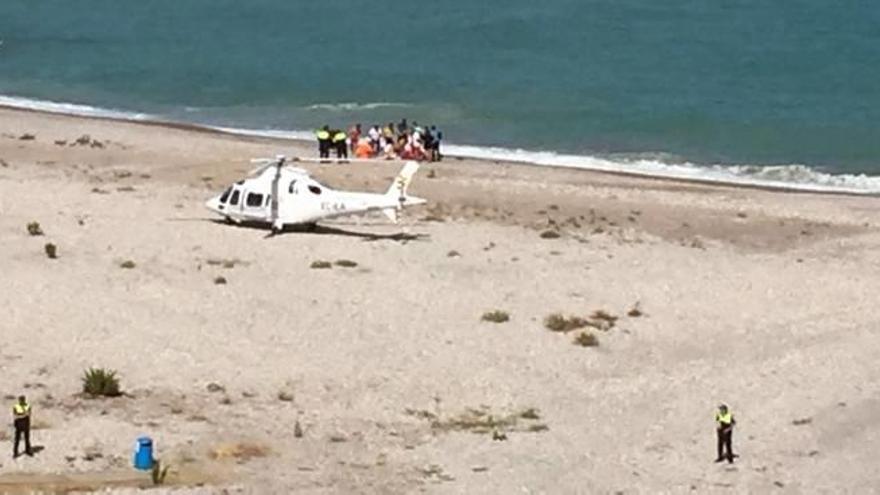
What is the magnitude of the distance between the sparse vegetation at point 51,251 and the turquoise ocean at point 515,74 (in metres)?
24.0

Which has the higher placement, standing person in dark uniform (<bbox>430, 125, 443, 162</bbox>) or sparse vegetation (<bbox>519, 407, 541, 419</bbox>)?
standing person in dark uniform (<bbox>430, 125, 443, 162</bbox>)

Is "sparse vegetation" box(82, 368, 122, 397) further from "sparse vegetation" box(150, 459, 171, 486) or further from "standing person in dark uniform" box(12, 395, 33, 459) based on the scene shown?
"sparse vegetation" box(150, 459, 171, 486)

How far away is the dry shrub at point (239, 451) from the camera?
27.2 m

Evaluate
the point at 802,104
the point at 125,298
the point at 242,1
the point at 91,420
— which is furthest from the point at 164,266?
the point at 242,1

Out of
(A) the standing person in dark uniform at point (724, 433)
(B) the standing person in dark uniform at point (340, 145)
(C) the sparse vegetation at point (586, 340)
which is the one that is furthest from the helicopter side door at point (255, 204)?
(A) the standing person in dark uniform at point (724, 433)

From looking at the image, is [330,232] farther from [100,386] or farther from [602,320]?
[100,386]

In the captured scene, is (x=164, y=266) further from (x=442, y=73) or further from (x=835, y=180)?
(x=442, y=73)

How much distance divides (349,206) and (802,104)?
34.6 meters

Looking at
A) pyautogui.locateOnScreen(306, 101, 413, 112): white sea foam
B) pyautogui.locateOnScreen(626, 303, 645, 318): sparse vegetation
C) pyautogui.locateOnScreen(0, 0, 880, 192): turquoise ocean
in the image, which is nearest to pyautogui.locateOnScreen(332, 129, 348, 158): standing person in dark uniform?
pyautogui.locateOnScreen(0, 0, 880, 192): turquoise ocean

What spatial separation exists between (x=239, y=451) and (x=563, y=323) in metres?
9.93

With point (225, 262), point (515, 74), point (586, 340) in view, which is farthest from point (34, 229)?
point (515, 74)

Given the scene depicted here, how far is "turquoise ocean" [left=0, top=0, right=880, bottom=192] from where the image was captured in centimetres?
6519

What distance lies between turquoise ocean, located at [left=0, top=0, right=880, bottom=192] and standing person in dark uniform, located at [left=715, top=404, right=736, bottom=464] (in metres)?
31.3

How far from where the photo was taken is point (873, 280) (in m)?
40.8
